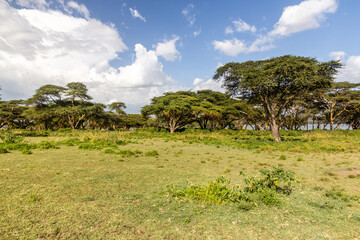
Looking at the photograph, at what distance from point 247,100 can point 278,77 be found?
351 inches

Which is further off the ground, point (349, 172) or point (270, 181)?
point (270, 181)

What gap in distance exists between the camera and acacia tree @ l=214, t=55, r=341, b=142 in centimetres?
1784

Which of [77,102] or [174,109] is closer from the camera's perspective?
[174,109]

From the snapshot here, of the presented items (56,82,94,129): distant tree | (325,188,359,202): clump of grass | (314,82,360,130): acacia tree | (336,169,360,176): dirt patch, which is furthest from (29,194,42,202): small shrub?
(314,82,360,130): acacia tree

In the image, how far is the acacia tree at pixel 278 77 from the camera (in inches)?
702

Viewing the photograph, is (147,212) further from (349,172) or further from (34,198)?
(349,172)

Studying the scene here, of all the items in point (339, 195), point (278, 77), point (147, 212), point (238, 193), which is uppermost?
point (278, 77)

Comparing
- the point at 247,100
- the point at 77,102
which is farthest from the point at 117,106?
the point at 247,100

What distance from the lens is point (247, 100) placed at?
27.5m

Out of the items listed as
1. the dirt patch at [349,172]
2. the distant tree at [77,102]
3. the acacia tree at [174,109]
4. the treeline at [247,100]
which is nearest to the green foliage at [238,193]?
the dirt patch at [349,172]

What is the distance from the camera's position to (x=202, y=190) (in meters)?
5.19

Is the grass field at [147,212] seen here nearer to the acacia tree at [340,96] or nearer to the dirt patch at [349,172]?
the dirt patch at [349,172]

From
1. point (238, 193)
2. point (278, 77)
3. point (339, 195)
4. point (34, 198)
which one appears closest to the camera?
point (34, 198)

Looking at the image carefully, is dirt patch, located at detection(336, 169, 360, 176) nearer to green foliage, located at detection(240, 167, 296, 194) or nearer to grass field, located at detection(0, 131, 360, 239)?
grass field, located at detection(0, 131, 360, 239)
